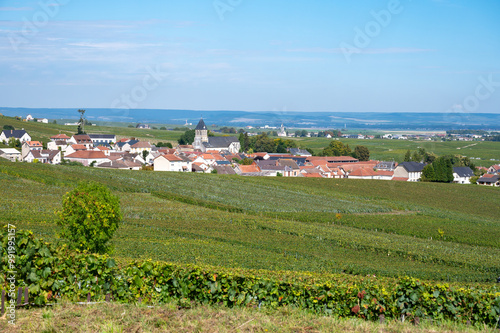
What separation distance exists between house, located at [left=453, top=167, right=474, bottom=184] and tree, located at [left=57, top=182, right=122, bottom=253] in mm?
97311

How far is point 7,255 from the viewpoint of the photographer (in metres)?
10.8

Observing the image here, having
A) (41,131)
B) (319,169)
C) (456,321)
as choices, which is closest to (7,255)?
(456,321)

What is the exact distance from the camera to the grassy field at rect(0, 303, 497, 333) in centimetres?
960

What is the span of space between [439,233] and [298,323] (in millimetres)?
34760

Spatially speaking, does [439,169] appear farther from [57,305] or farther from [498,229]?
[57,305]

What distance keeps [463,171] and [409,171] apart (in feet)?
45.8

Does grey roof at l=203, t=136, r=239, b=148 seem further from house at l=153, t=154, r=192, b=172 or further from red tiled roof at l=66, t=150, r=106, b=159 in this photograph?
house at l=153, t=154, r=192, b=172

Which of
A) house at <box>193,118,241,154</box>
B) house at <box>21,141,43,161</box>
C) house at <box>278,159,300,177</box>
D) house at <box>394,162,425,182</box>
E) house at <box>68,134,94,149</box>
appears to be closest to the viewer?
house at <box>394,162,425,182</box>

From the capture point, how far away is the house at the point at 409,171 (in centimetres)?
10462

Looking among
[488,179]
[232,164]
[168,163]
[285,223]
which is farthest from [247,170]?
[285,223]

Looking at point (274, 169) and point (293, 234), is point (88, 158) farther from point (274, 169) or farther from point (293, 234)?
point (293, 234)

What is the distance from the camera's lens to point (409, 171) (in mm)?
104438

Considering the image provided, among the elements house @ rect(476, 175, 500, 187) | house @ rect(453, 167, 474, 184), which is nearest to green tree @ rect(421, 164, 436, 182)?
house @ rect(453, 167, 474, 184)

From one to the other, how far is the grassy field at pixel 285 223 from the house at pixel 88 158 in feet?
122
